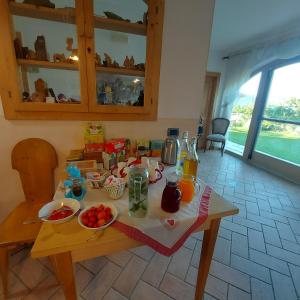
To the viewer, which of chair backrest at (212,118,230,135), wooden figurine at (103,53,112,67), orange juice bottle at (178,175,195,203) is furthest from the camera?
chair backrest at (212,118,230,135)

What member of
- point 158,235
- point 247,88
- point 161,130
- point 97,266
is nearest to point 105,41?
point 161,130

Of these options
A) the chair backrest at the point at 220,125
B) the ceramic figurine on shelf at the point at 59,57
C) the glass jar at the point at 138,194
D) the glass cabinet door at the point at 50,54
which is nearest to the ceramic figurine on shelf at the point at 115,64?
the glass cabinet door at the point at 50,54

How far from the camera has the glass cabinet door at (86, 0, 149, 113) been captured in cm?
117

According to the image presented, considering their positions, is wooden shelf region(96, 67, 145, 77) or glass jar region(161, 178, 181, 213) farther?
wooden shelf region(96, 67, 145, 77)

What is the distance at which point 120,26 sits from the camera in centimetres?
124

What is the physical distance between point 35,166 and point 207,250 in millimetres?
1284

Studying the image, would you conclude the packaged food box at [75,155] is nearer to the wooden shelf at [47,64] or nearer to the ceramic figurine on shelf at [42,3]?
the wooden shelf at [47,64]

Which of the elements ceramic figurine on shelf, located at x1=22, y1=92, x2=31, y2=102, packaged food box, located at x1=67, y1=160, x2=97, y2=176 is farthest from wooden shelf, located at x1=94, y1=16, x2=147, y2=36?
packaged food box, located at x1=67, y1=160, x2=97, y2=176

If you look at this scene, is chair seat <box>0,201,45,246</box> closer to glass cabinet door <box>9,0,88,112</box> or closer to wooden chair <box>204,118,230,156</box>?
glass cabinet door <box>9,0,88,112</box>

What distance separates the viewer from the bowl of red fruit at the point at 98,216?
2.14 ft

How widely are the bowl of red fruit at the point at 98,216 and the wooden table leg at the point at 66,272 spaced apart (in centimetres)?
11

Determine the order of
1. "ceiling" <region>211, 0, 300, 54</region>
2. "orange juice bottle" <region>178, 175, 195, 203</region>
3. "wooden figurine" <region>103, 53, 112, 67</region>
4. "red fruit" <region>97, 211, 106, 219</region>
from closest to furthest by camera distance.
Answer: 1. "red fruit" <region>97, 211, 106, 219</region>
2. "orange juice bottle" <region>178, 175, 195, 203</region>
3. "wooden figurine" <region>103, 53, 112, 67</region>
4. "ceiling" <region>211, 0, 300, 54</region>

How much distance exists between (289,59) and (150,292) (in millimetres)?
3969

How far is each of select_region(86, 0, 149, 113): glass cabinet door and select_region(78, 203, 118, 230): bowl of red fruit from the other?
2.60ft
